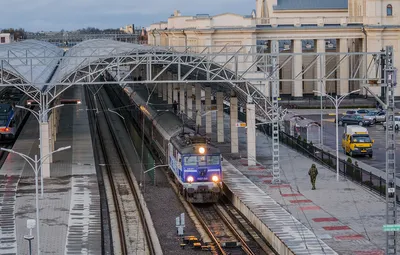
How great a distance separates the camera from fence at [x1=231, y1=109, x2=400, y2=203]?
1698 inches

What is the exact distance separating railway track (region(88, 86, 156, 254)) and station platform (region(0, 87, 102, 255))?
2.67ft

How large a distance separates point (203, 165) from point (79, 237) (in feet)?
29.4

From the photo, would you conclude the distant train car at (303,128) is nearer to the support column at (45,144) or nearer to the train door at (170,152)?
the train door at (170,152)

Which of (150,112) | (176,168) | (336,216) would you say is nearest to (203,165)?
(176,168)

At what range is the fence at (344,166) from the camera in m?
43.1

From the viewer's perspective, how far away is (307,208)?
129 ft

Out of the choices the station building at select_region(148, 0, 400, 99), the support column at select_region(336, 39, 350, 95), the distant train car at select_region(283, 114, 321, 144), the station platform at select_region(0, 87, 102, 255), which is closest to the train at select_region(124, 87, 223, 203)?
the station platform at select_region(0, 87, 102, 255)

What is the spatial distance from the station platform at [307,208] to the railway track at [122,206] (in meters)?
4.49

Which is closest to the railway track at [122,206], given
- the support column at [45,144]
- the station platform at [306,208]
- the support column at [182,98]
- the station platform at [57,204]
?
the station platform at [57,204]

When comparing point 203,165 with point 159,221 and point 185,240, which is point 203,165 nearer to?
point 159,221

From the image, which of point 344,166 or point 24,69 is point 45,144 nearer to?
point 24,69

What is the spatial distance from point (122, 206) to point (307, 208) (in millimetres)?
8746

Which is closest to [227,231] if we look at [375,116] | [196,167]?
[196,167]

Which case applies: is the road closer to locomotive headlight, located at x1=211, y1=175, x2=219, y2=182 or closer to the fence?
the fence
